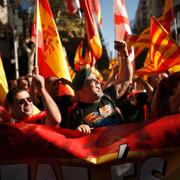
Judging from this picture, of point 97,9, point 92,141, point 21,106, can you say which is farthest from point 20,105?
point 97,9

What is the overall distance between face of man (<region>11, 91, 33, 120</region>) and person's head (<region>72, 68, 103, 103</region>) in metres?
0.42

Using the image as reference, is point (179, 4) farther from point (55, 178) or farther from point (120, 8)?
point (55, 178)

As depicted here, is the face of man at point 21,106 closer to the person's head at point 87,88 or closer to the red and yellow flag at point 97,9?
the person's head at point 87,88

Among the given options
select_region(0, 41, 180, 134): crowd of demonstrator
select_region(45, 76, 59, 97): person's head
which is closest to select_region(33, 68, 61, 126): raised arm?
select_region(0, 41, 180, 134): crowd of demonstrator

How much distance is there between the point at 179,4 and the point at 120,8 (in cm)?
4206

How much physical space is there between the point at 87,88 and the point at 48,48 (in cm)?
284

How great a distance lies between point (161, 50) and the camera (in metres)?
8.38

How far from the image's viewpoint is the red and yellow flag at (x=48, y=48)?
676 centimetres

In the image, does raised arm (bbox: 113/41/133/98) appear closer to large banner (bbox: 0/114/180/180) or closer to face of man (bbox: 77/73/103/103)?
face of man (bbox: 77/73/103/103)

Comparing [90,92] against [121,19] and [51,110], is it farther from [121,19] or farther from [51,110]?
[121,19]

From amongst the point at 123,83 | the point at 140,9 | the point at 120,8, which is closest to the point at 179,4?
the point at 140,9

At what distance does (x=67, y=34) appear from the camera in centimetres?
2922

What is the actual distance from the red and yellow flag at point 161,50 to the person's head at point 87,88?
3437 millimetres

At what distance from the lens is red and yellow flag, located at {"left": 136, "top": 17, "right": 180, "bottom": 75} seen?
7871 mm
